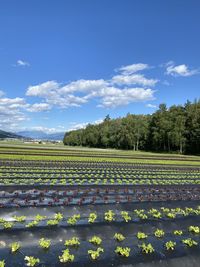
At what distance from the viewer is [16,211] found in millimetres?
14844

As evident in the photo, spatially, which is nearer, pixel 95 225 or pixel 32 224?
pixel 32 224

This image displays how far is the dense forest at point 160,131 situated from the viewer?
3871 inches

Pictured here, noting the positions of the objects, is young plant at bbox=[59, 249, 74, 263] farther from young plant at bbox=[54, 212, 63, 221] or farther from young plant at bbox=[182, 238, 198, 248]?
young plant at bbox=[182, 238, 198, 248]

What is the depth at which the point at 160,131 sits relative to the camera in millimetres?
109812

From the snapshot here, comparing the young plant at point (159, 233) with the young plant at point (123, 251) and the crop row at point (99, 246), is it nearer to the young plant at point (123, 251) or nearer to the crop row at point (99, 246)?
the crop row at point (99, 246)

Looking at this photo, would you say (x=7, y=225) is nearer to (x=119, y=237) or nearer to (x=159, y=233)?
(x=119, y=237)

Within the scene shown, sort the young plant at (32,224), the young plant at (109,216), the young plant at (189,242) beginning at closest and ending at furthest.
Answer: the young plant at (189,242)
the young plant at (32,224)
the young plant at (109,216)

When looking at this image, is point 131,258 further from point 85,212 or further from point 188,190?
point 188,190

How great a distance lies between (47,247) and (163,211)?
7921mm


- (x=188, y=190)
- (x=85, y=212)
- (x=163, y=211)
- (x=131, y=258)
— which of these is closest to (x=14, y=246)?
(x=131, y=258)

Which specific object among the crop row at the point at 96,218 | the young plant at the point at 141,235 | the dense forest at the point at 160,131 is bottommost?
the young plant at the point at 141,235

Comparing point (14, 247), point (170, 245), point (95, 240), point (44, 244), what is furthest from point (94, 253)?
point (170, 245)

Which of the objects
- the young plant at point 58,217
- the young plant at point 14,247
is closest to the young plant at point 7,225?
the young plant at point 14,247

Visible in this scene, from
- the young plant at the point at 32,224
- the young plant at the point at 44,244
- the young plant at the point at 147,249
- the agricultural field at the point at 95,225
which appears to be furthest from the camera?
the young plant at the point at 32,224
